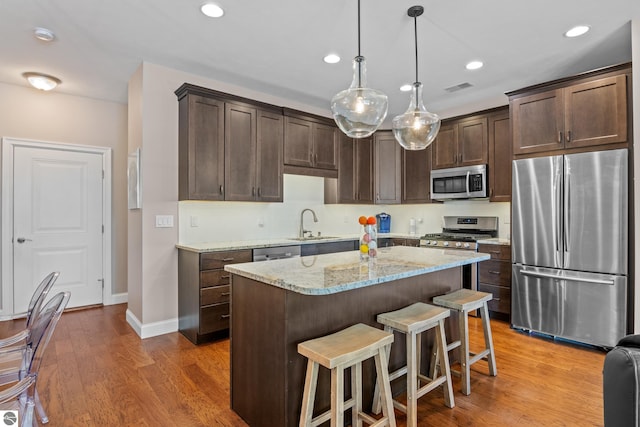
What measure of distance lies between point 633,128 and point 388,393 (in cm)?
303

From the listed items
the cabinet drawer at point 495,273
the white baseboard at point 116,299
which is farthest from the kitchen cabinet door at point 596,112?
the white baseboard at point 116,299

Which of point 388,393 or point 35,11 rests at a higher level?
point 35,11

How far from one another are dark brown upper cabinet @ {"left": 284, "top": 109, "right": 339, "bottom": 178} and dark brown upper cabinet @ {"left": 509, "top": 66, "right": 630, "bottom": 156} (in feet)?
7.38

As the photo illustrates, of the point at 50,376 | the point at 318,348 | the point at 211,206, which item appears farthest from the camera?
the point at 211,206

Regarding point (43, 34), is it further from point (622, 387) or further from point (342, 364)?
point (622, 387)

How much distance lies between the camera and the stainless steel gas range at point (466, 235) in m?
4.11

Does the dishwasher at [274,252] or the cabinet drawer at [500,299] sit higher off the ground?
the dishwasher at [274,252]

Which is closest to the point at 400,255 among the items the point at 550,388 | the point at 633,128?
the point at 550,388

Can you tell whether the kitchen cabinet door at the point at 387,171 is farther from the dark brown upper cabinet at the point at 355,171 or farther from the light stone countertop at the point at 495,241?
the light stone countertop at the point at 495,241

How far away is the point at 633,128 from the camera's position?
9.28ft

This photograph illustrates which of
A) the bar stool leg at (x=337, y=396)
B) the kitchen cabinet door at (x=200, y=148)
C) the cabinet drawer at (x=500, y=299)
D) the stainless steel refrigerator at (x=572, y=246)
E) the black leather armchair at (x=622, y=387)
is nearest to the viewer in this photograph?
the black leather armchair at (x=622, y=387)

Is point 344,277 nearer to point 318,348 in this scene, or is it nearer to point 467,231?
point 318,348

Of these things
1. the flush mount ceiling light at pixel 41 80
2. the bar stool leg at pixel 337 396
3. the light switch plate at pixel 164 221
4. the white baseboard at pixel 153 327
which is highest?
the flush mount ceiling light at pixel 41 80

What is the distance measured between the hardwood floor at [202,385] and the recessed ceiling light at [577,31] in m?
2.82
